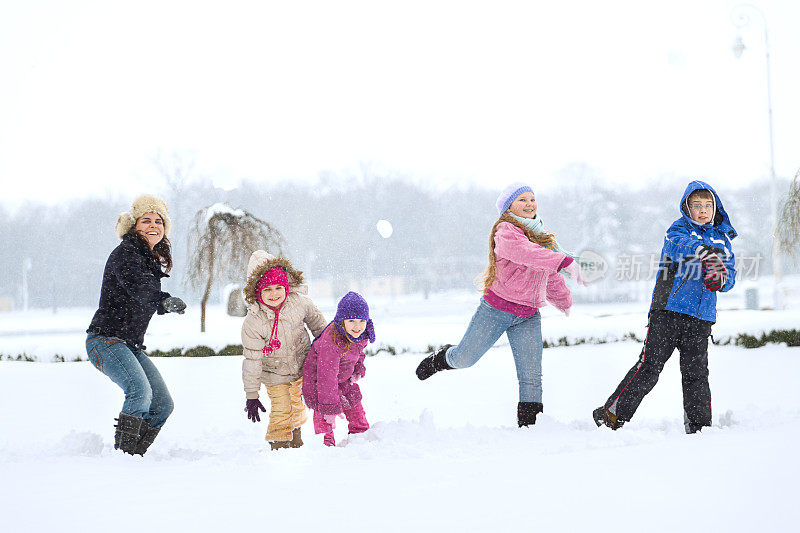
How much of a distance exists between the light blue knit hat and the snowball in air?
112 ft

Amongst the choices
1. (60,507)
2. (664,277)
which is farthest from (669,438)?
(60,507)

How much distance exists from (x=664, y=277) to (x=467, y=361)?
141cm

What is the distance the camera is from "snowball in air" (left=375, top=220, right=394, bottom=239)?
38963mm

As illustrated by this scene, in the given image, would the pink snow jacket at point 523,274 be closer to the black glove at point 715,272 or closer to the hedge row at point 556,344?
the black glove at point 715,272

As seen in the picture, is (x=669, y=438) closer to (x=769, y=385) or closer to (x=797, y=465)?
(x=797, y=465)

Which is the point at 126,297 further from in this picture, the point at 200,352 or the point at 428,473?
the point at 200,352

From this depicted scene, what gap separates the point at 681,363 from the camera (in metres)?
4.38

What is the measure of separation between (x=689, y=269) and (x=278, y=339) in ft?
8.47

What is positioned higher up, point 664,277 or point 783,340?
point 664,277

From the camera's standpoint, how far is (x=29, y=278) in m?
41.5

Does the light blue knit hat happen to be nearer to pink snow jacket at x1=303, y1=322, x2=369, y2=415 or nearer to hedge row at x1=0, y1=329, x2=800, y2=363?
pink snow jacket at x1=303, y1=322, x2=369, y2=415

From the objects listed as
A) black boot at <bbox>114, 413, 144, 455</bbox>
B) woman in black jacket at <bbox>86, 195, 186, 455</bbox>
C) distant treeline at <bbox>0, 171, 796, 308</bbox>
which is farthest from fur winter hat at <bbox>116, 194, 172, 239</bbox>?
distant treeline at <bbox>0, 171, 796, 308</bbox>

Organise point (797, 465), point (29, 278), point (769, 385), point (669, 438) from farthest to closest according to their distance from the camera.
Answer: point (29, 278)
point (769, 385)
point (669, 438)
point (797, 465)

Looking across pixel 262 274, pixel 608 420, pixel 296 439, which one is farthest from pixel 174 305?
pixel 608 420
